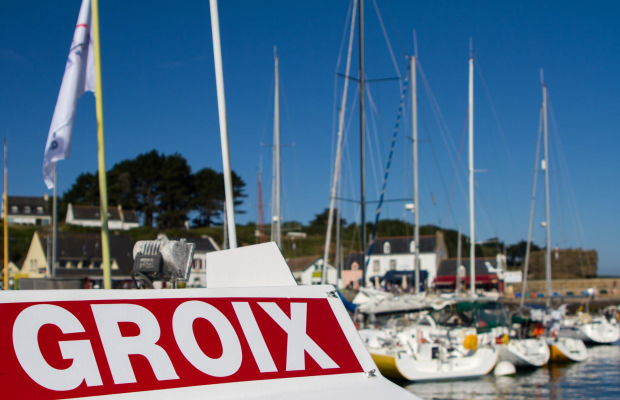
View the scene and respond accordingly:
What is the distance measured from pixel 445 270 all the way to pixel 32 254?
48.8 metres

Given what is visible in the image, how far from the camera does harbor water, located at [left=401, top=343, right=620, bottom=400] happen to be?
66.5ft

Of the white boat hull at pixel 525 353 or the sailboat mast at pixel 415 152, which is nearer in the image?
the white boat hull at pixel 525 353

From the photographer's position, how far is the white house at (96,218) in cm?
11119

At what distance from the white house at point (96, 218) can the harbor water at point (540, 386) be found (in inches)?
3689

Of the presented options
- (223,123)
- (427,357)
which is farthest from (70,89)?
(427,357)

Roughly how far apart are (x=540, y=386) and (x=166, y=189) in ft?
328

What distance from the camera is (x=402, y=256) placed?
79438 mm

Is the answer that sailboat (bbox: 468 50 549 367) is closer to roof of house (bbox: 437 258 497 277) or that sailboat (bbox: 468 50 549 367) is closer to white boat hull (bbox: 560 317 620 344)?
white boat hull (bbox: 560 317 620 344)

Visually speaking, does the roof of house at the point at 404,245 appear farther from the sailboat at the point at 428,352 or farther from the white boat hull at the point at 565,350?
the sailboat at the point at 428,352

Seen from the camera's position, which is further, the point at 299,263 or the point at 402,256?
the point at 299,263

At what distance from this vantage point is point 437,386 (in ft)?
71.4

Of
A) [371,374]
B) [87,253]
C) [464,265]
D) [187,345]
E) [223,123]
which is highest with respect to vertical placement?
[223,123]

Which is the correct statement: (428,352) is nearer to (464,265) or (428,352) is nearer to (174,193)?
(464,265)

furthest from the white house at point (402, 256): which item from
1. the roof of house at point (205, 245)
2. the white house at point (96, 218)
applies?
the white house at point (96, 218)
